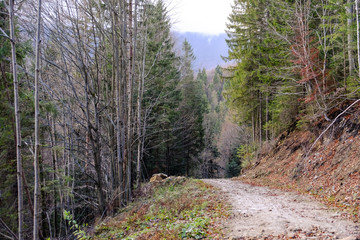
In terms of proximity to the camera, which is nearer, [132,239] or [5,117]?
[132,239]

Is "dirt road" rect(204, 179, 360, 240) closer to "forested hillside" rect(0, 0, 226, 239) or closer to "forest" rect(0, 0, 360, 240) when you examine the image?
"forest" rect(0, 0, 360, 240)

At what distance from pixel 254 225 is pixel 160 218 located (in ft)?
8.65

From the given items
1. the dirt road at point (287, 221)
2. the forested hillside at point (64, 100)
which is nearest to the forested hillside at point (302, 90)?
the dirt road at point (287, 221)

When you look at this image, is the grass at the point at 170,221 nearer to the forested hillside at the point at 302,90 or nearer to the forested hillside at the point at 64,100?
the forested hillside at the point at 64,100

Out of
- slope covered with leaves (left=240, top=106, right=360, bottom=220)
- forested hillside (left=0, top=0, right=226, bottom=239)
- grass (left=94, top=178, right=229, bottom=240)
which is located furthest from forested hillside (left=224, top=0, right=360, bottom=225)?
forested hillside (left=0, top=0, right=226, bottom=239)

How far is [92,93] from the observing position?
6.86 meters

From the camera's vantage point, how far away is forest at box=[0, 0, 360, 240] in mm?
6252

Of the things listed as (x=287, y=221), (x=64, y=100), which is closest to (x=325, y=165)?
(x=287, y=221)

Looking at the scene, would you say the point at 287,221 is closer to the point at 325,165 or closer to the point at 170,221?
the point at 170,221

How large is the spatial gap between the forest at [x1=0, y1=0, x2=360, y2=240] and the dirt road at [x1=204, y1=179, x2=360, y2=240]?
2922mm

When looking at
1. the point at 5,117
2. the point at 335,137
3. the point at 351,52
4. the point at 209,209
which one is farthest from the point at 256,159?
the point at 5,117

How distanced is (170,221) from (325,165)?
6.71 meters

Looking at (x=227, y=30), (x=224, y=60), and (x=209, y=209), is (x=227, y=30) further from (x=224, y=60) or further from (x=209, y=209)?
(x=209, y=209)

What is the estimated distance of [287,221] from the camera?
4988mm
